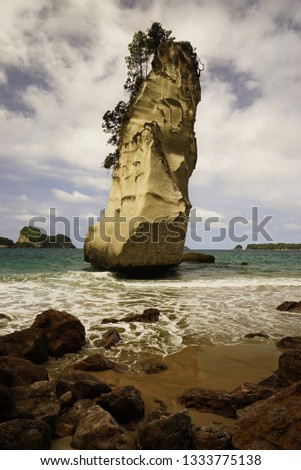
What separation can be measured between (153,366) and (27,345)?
188 centimetres

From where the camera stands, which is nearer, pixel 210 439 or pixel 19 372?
pixel 210 439

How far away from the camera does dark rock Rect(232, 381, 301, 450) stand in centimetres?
232

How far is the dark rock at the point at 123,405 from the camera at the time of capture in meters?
2.93

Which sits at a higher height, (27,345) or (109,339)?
(27,345)

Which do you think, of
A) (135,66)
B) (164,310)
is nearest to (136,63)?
(135,66)

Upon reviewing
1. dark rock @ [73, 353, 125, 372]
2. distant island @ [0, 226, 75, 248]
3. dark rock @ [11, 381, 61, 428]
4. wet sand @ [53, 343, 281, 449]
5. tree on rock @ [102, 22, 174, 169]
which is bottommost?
wet sand @ [53, 343, 281, 449]

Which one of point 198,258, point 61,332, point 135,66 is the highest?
point 135,66

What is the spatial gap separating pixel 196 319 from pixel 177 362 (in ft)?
8.53

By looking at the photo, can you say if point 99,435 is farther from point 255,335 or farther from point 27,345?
point 255,335

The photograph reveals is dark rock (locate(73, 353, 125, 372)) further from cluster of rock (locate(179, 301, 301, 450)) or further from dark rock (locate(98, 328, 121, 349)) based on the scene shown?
cluster of rock (locate(179, 301, 301, 450))

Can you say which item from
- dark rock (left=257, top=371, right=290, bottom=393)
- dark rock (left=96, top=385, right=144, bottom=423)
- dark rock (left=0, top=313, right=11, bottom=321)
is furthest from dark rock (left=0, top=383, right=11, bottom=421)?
dark rock (left=0, top=313, right=11, bottom=321)

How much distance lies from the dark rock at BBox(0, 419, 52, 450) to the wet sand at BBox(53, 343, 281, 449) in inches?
44.0

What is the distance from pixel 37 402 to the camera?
2.94 meters

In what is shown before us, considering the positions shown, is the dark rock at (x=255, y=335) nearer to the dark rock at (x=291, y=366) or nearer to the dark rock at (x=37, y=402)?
the dark rock at (x=291, y=366)
